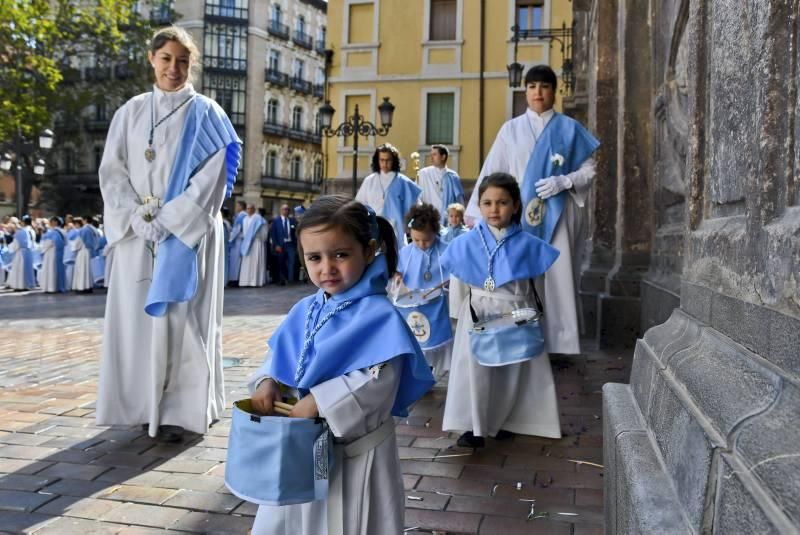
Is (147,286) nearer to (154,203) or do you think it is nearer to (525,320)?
(154,203)

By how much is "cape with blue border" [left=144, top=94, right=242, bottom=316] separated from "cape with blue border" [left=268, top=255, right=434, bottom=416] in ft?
6.47

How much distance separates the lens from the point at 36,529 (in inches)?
116

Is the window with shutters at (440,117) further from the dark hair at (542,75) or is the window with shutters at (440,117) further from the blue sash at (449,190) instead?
the dark hair at (542,75)

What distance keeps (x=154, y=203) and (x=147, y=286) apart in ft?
1.58

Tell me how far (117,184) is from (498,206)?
7.17 feet

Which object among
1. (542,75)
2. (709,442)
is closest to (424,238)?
(542,75)

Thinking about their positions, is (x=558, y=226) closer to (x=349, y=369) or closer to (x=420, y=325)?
(x=420, y=325)

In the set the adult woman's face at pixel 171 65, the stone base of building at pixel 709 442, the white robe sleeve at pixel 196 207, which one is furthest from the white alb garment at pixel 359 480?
the adult woman's face at pixel 171 65

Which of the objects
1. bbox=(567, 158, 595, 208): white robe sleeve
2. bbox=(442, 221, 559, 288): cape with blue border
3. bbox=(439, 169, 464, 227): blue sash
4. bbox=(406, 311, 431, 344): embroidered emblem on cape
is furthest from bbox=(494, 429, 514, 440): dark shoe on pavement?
bbox=(439, 169, 464, 227): blue sash

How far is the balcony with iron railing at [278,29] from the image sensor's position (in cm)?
5725

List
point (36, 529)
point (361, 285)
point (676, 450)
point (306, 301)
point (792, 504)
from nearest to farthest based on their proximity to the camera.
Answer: point (792, 504) → point (676, 450) → point (361, 285) → point (306, 301) → point (36, 529)

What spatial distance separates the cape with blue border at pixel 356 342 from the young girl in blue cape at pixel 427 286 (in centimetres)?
328

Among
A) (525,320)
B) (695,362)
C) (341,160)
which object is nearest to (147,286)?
(525,320)

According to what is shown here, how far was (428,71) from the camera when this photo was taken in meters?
28.1
